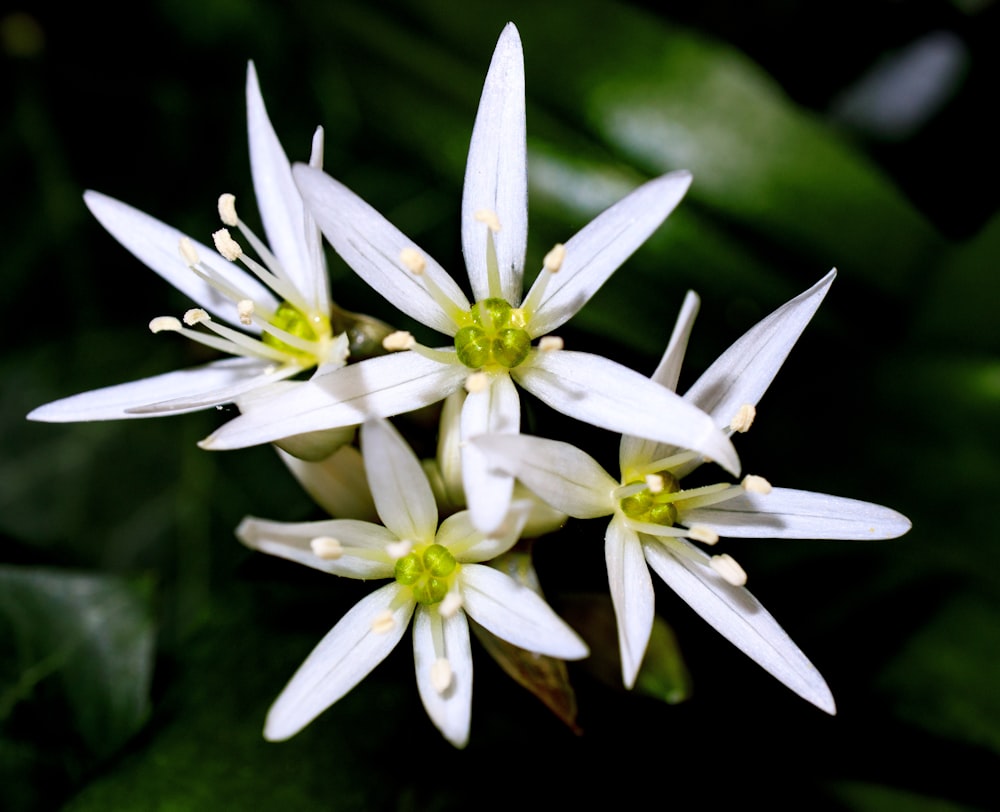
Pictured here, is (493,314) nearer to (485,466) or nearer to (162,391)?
(485,466)

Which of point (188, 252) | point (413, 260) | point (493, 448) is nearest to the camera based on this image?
point (493, 448)

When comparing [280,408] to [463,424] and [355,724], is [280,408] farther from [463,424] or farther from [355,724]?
[355,724]

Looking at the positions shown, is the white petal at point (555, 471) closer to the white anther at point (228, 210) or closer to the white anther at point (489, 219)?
the white anther at point (489, 219)

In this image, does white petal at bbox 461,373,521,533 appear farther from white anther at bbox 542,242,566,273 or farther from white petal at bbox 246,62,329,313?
white petal at bbox 246,62,329,313

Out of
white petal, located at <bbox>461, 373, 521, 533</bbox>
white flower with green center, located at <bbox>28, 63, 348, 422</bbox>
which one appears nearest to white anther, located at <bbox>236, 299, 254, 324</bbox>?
white flower with green center, located at <bbox>28, 63, 348, 422</bbox>

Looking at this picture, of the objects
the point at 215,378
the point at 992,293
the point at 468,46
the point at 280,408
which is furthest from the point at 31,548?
the point at 992,293

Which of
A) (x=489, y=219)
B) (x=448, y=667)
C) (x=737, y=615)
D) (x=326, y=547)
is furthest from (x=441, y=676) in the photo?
(x=489, y=219)

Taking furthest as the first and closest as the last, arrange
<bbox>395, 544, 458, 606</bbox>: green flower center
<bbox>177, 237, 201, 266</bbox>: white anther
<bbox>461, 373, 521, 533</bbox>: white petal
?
1. <bbox>177, 237, 201, 266</bbox>: white anther
2. <bbox>395, 544, 458, 606</bbox>: green flower center
3. <bbox>461, 373, 521, 533</bbox>: white petal
